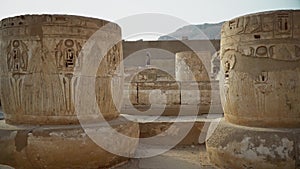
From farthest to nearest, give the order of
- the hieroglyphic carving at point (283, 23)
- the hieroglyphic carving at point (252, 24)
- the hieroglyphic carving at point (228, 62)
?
the hieroglyphic carving at point (228, 62)
the hieroglyphic carving at point (252, 24)
the hieroglyphic carving at point (283, 23)

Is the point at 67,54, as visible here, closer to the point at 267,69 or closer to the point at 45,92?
the point at 45,92

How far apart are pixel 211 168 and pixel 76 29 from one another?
2332mm

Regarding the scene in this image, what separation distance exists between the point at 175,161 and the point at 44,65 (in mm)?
2074

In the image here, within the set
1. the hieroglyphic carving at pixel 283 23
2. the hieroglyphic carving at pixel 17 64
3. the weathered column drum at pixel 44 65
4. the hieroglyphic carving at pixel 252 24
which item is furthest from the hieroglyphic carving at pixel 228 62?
the hieroglyphic carving at pixel 17 64

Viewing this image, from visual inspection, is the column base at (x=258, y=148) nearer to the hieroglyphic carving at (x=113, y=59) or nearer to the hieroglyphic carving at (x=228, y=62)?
the hieroglyphic carving at (x=228, y=62)

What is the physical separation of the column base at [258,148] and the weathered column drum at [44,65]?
1.83m

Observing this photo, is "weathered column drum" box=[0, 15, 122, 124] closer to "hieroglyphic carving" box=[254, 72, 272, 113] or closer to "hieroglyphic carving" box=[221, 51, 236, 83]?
"hieroglyphic carving" box=[221, 51, 236, 83]

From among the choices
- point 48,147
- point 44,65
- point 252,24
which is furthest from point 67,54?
point 252,24

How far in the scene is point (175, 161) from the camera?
390 cm

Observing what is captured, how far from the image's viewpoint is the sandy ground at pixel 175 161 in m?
3.61

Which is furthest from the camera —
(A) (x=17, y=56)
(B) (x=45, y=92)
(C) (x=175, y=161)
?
(C) (x=175, y=161)

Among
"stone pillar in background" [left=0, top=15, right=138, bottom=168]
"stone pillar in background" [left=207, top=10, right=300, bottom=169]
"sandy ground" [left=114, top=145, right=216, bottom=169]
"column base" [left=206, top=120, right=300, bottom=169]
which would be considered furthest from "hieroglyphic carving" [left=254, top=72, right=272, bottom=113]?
"stone pillar in background" [left=0, top=15, right=138, bottom=168]

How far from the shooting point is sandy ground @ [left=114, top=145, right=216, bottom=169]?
11.8 ft

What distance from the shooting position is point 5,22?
3672 millimetres
